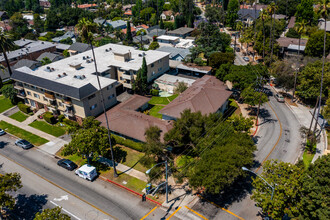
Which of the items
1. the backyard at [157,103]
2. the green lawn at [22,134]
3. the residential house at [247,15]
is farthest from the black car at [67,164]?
the residential house at [247,15]

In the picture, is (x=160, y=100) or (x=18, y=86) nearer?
(x=18, y=86)

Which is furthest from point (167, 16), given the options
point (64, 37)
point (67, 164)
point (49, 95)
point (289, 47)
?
point (67, 164)

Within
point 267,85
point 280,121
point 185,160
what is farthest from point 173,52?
point 185,160

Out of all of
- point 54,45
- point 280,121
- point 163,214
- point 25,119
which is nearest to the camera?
point 163,214

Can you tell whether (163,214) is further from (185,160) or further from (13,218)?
(13,218)

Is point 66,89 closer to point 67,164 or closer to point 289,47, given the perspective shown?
point 67,164

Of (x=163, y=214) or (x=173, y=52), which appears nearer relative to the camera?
(x=163, y=214)

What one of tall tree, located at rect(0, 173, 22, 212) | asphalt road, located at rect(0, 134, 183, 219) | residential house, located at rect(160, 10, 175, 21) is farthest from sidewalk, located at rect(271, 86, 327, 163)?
residential house, located at rect(160, 10, 175, 21)
